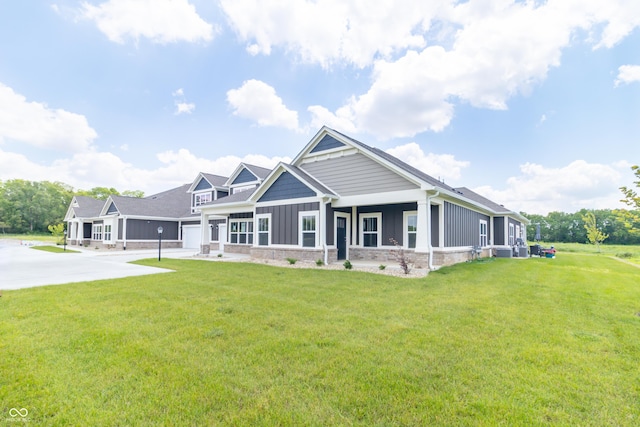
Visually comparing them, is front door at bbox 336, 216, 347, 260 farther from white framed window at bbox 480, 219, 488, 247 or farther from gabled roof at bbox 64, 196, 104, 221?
gabled roof at bbox 64, 196, 104, 221

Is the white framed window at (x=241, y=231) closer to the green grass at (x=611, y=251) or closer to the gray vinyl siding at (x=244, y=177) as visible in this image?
the gray vinyl siding at (x=244, y=177)

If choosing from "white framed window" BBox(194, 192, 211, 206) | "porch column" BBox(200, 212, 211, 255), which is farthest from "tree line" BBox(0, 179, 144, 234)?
"porch column" BBox(200, 212, 211, 255)

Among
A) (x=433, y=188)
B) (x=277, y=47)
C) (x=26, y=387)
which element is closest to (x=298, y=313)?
(x=26, y=387)

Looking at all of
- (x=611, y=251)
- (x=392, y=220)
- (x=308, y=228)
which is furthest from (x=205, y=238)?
(x=611, y=251)

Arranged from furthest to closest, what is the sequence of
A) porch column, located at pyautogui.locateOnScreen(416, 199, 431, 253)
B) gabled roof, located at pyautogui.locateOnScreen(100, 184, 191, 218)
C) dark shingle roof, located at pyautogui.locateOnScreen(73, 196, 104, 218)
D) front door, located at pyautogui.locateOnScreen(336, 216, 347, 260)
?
dark shingle roof, located at pyautogui.locateOnScreen(73, 196, 104, 218)
gabled roof, located at pyautogui.locateOnScreen(100, 184, 191, 218)
front door, located at pyautogui.locateOnScreen(336, 216, 347, 260)
porch column, located at pyautogui.locateOnScreen(416, 199, 431, 253)

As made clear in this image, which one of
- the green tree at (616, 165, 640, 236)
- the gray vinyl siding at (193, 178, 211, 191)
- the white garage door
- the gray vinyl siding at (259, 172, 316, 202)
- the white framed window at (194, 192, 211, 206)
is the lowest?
the white garage door

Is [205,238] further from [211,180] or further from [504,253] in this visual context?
[504,253]

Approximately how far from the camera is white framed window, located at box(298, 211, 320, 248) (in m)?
12.5

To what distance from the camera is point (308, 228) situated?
12.8 metres

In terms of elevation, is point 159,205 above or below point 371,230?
above

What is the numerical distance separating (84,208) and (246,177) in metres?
21.0

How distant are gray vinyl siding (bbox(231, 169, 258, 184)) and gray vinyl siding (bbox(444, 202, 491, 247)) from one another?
13453 millimetres

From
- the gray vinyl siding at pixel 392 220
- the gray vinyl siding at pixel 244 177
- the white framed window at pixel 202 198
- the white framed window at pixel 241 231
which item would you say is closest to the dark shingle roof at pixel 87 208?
the white framed window at pixel 202 198

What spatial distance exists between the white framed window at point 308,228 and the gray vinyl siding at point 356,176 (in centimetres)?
166
